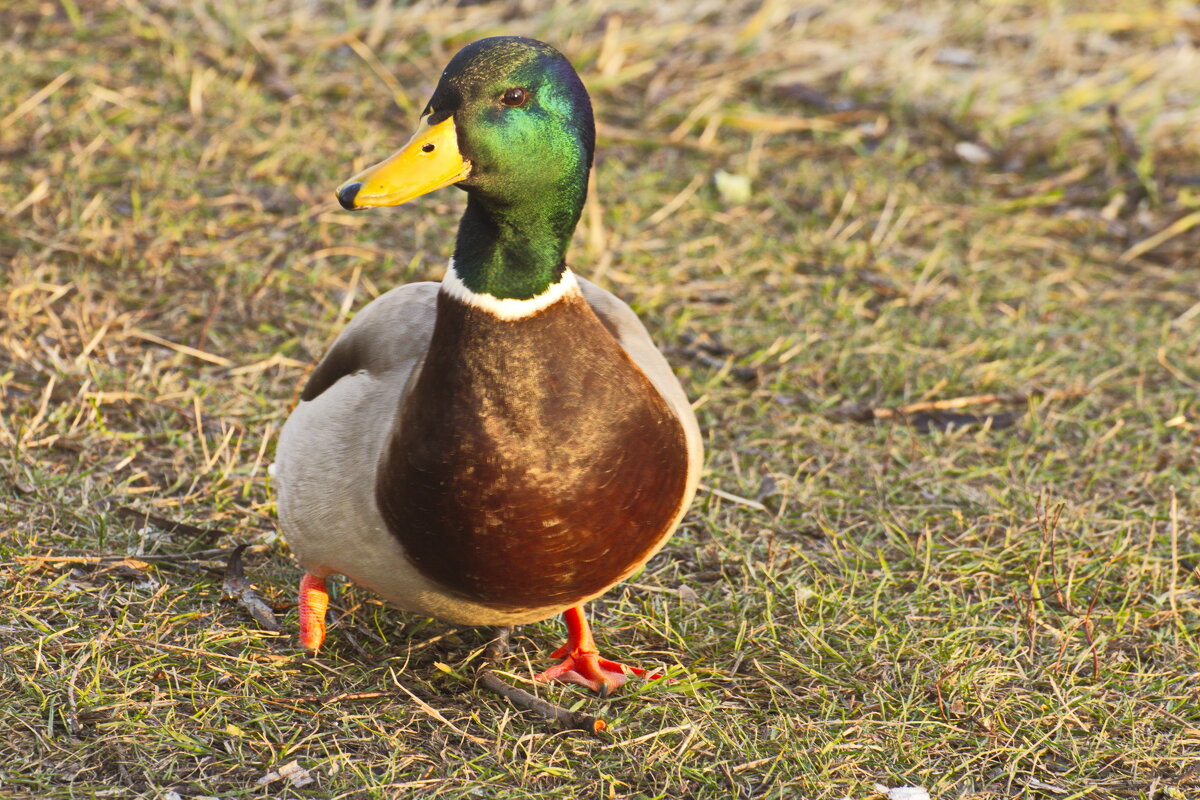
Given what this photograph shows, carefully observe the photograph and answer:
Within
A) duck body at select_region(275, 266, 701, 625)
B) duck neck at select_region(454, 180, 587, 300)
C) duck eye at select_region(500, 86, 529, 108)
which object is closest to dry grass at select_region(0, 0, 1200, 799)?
duck body at select_region(275, 266, 701, 625)

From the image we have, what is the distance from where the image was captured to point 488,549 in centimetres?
217

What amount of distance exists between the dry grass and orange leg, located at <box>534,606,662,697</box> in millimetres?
54

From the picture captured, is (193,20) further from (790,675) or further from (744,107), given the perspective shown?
(790,675)

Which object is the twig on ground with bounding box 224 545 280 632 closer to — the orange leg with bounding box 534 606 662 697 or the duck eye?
the orange leg with bounding box 534 606 662 697

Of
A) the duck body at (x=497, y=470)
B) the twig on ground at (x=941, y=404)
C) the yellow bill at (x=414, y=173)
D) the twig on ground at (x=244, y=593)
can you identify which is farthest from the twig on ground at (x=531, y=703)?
the twig on ground at (x=941, y=404)

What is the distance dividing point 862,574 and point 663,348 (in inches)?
45.0

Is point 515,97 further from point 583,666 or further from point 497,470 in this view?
point 583,666

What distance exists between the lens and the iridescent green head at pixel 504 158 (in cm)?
208

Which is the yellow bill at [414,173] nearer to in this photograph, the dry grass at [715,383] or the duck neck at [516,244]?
the duck neck at [516,244]

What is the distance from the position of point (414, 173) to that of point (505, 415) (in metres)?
0.40

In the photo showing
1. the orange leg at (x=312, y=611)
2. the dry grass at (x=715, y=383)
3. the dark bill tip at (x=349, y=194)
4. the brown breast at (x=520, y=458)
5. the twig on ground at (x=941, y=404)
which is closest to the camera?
the dark bill tip at (x=349, y=194)

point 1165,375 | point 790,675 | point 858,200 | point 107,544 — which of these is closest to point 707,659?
point 790,675

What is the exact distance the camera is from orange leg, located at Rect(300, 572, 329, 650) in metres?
2.56

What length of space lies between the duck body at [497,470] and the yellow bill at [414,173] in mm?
225
